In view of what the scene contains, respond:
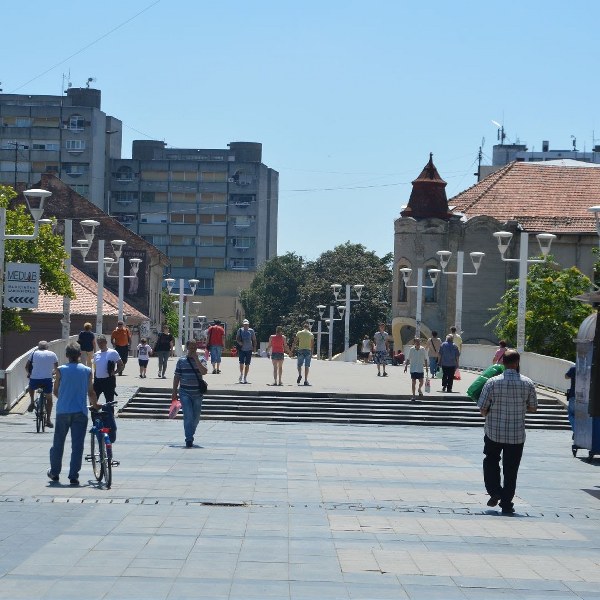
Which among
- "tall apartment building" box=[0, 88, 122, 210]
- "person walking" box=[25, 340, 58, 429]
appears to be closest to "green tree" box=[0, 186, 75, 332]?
"person walking" box=[25, 340, 58, 429]

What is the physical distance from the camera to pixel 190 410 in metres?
21.7

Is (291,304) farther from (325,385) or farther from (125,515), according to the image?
(125,515)

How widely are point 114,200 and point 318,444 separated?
115631 mm

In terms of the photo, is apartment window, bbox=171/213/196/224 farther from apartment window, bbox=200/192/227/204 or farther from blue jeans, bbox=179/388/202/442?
blue jeans, bbox=179/388/202/442

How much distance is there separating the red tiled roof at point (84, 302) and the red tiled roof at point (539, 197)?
64.8 feet

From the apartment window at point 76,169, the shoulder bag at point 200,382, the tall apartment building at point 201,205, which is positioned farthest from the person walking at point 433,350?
the tall apartment building at point 201,205

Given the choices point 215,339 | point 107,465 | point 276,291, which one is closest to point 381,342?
point 215,339

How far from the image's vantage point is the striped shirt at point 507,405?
14.9 meters

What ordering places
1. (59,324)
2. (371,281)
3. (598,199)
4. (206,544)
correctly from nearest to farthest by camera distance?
(206,544) < (59,324) < (598,199) < (371,281)

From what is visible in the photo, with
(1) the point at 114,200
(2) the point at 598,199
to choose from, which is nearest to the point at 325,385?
(2) the point at 598,199

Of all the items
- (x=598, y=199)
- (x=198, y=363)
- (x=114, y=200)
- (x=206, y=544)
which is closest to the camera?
(x=206, y=544)

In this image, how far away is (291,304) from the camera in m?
124

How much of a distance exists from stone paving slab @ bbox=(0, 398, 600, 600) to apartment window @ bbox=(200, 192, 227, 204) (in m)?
118

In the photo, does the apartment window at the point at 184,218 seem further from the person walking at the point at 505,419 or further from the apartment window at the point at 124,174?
the person walking at the point at 505,419
